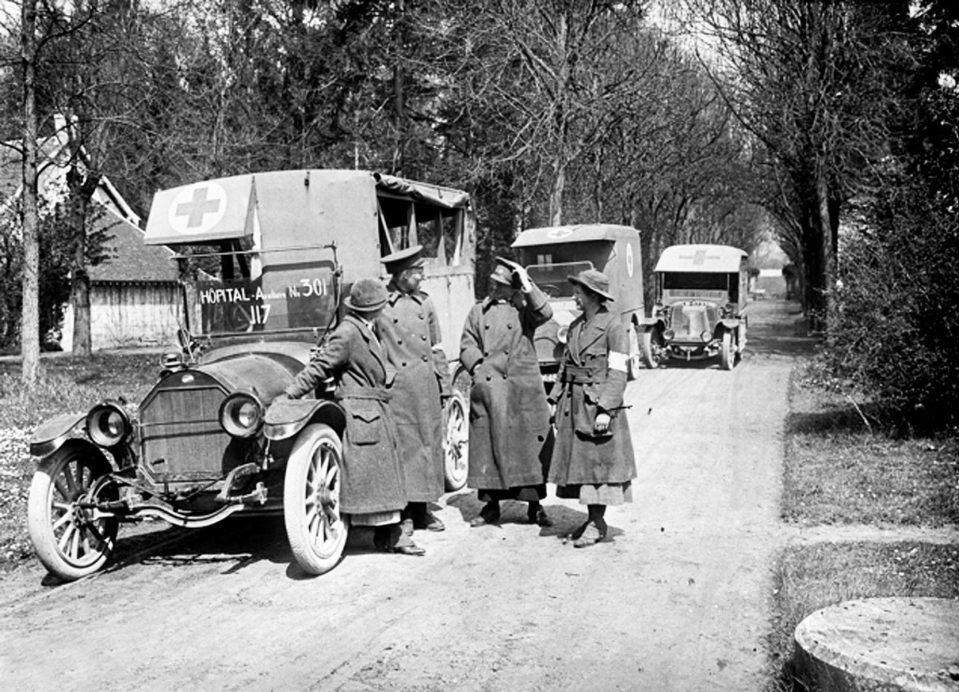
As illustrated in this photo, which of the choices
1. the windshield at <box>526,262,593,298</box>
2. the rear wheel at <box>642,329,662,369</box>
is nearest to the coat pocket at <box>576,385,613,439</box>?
the windshield at <box>526,262,593,298</box>

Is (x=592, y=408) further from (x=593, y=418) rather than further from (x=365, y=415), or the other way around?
(x=365, y=415)

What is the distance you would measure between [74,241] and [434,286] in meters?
21.2

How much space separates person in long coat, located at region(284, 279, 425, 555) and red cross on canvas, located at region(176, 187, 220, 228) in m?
2.07

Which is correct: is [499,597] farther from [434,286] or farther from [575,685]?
[434,286]

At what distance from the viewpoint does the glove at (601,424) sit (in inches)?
269

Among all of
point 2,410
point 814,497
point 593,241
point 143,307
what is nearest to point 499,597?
point 814,497

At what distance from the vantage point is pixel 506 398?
24.6 feet

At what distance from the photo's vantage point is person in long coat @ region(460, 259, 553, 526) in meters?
7.39

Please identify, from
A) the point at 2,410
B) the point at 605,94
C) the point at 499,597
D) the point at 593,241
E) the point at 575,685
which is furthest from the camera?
the point at 605,94

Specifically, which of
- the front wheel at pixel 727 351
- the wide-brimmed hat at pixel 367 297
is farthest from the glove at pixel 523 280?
the front wheel at pixel 727 351

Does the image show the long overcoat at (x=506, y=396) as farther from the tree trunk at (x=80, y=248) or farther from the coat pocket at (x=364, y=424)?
the tree trunk at (x=80, y=248)

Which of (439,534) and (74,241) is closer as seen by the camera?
(439,534)

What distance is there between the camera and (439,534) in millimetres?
7410

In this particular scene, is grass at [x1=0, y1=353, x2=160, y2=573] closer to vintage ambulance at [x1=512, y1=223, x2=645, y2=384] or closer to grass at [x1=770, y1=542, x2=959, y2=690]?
grass at [x1=770, y1=542, x2=959, y2=690]
